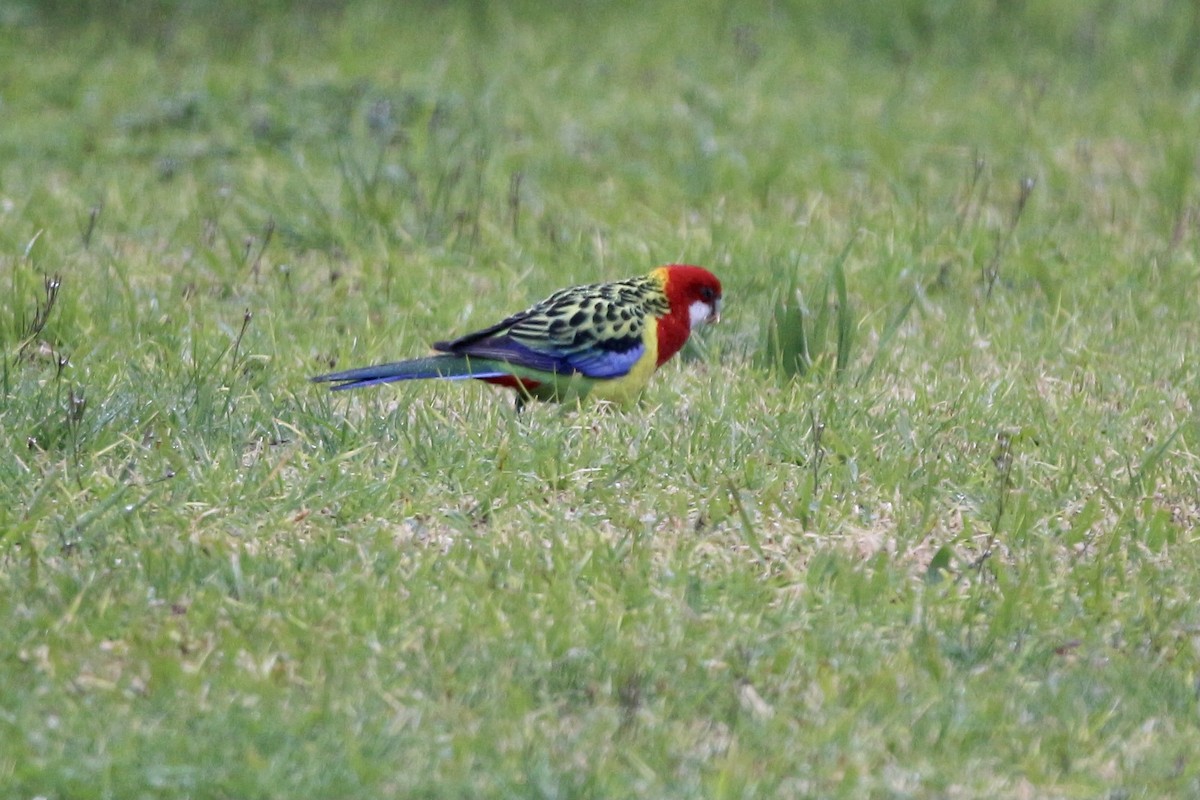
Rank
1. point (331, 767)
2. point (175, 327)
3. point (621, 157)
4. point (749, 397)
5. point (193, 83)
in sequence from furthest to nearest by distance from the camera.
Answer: point (193, 83), point (621, 157), point (175, 327), point (749, 397), point (331, 767)

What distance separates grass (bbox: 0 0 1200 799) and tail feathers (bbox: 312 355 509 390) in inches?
3.6

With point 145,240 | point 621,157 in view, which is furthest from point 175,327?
point 621,157

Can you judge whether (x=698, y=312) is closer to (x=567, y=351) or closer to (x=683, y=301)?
(x=683, y=301)

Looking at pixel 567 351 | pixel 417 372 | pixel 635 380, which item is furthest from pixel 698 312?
pixel 417 372

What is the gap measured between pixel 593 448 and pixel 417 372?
2.30 ft

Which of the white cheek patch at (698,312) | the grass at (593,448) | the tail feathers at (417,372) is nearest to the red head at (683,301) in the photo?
the white cheek patch at (698,312)

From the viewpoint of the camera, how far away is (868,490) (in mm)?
4414

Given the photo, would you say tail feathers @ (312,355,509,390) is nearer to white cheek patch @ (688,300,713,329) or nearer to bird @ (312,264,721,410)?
bird @ (312,264,721,410)

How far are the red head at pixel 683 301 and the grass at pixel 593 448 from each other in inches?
5.9

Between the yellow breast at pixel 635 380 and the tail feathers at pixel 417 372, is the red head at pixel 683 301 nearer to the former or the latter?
the yellow breast at pixel 635 380

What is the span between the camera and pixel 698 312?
5.59 metres

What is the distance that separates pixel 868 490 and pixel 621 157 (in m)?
3.71

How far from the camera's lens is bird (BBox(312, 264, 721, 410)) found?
503 cm

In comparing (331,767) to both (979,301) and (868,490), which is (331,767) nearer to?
(868,490)
